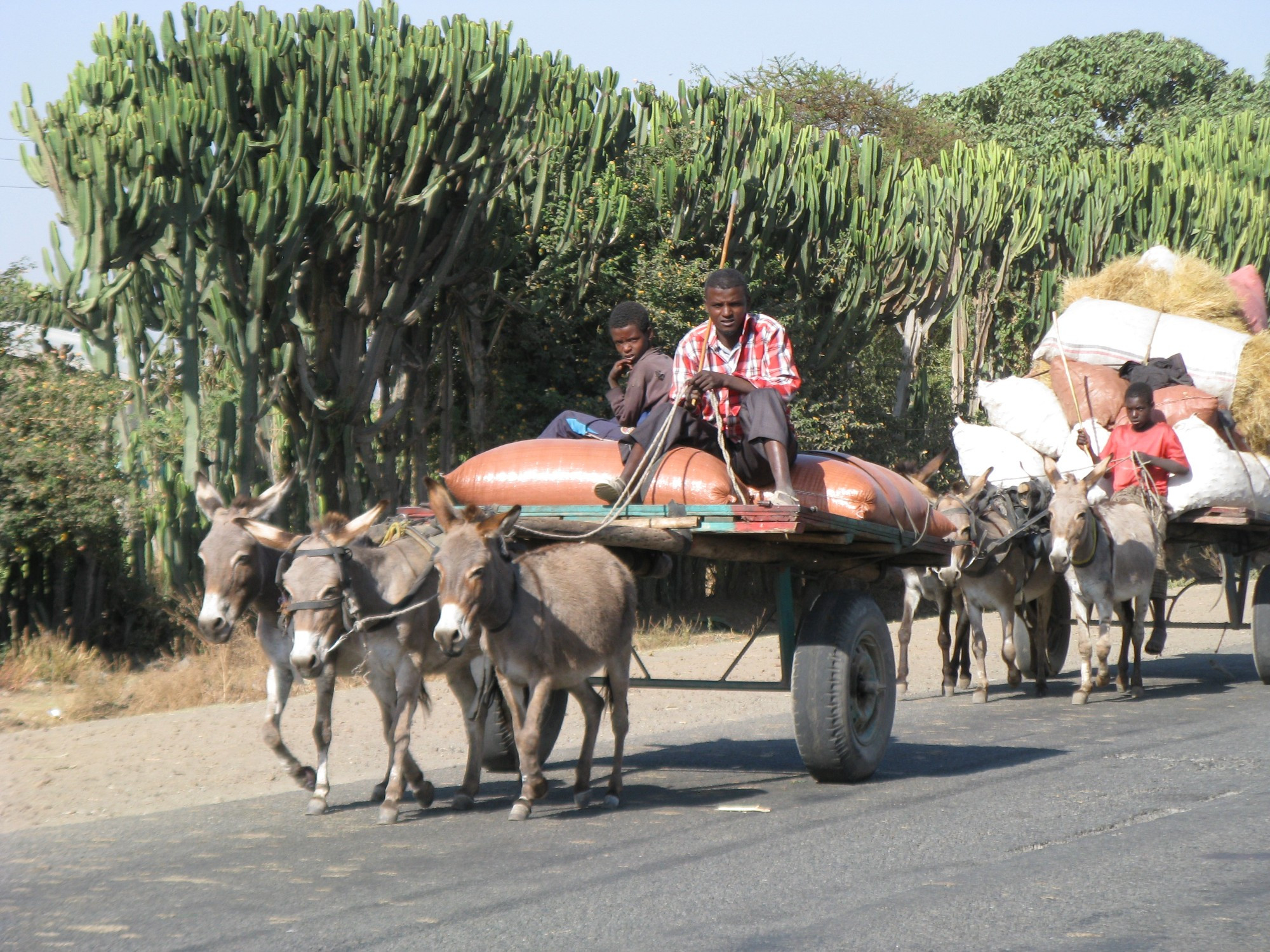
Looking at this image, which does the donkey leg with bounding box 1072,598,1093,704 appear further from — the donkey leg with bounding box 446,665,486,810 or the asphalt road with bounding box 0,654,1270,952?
the donkey leg with bounding box 446,665,486,810

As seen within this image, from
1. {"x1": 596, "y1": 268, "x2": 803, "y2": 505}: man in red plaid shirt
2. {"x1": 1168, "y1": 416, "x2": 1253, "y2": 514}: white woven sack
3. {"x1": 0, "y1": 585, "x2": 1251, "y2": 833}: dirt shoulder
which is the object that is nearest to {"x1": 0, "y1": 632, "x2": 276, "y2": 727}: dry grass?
{"x1": 0, "y1": 585, "x2": 1251, "y2": 833}: dirt shoulder

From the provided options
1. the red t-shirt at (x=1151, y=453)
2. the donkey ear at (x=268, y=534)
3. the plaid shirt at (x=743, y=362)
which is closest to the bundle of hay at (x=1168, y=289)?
the red t-shirt at (x=1151, y=453)

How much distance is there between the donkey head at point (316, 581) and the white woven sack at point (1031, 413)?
8.58m

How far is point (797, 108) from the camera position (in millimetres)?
38750

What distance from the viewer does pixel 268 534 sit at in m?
6.70

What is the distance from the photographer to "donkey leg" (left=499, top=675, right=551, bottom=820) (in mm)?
6590

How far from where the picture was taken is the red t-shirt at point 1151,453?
12.1 meters

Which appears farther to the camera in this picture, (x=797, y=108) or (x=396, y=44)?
(x=797, y=108)

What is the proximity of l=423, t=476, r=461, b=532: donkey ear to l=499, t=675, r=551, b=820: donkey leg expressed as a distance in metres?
0.82

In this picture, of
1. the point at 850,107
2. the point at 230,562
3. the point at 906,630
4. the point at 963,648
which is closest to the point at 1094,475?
the point at 963,648

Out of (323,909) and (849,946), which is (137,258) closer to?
(323,909)

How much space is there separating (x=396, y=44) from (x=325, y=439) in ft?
14.9

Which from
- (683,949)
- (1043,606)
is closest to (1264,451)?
(1043,606)

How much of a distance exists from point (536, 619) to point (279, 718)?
61.8 inches
